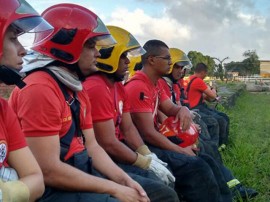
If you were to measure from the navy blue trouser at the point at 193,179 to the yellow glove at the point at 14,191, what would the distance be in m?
2.14

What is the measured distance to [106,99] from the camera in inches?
128

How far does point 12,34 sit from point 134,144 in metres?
1.80

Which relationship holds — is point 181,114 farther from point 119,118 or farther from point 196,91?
point 196,91

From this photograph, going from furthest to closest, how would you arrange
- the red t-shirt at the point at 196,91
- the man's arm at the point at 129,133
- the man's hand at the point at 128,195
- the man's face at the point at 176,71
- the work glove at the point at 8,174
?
the red t-shirt at the point at 196,91 < the man's face at the point at 176,71 < the man's arm at the point at 129,133 < the man's hand at the point at 128,195 < the work glove at the point at 8,174

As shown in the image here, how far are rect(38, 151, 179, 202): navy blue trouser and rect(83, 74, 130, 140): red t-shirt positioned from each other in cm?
50

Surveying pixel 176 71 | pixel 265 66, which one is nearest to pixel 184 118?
pixel 176 71

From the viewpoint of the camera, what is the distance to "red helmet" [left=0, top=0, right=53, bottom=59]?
2041 millimetres

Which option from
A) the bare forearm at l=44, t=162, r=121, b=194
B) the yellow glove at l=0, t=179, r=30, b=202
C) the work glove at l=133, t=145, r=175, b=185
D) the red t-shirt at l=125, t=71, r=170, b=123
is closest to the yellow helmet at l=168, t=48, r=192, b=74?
the red t-shirt at l=125, t=71, r=170, b=123

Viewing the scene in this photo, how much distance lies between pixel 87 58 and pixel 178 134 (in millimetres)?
1656

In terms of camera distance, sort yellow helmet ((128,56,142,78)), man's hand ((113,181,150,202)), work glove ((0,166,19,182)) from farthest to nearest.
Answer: yellow helmet ((128,56,142,78)) < man's hand ((113,181,150,202)) < work glove ((0,166,19,182))

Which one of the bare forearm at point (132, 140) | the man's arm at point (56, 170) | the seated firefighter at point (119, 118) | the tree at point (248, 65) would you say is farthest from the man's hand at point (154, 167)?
the tree at point (248, 65)

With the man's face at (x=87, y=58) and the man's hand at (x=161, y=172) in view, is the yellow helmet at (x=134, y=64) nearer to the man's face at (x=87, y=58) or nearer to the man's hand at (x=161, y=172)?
the man's hand at (x=161, y=172)

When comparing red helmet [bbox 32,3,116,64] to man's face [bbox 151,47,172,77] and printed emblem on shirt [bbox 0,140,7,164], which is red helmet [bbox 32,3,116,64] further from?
man's face [bbox 151,47,172,77]

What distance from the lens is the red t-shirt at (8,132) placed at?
205 cm
